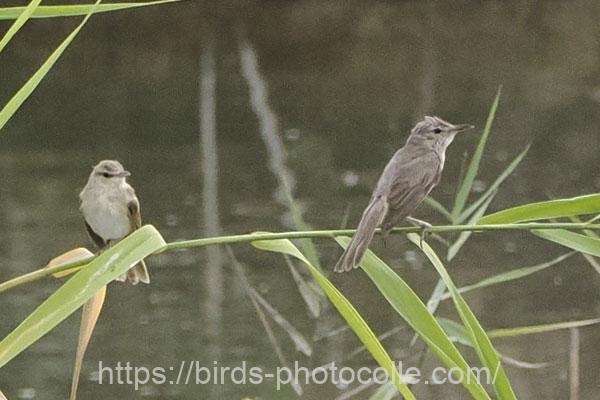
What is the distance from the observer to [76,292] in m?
2.13

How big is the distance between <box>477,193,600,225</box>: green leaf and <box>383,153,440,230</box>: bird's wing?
0.58 meters

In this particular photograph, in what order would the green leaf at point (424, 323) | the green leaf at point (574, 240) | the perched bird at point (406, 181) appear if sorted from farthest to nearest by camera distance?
1. the perched bird at point (406, 181)
2. the green leaf at point (574, 240)
3. the green leaf at point (424, 323)

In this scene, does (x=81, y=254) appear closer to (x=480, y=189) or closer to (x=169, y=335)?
(x=169, y=335)

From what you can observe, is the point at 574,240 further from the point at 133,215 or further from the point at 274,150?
the point at 274,150

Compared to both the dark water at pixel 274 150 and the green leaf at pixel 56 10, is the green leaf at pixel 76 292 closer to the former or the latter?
the green leaf at pixel 56 10

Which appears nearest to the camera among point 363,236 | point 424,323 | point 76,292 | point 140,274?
point 76,292

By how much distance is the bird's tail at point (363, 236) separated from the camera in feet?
7.91

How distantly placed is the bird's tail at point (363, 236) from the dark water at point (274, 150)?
214 cm

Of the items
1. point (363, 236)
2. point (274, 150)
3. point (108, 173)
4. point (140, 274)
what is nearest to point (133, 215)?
point (108, 173)

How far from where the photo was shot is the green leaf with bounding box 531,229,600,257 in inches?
93.4

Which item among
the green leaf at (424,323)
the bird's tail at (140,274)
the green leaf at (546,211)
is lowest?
the green leaf at (424,323)

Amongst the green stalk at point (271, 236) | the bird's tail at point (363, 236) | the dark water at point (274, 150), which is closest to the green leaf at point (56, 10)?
the green stalk at point (271, 236)

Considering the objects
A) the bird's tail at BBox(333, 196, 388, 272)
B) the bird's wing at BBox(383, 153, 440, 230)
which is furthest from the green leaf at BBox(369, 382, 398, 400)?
the bird's tail at BBox(333, 196, 388, 272)

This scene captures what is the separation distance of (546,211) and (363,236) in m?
0.38
